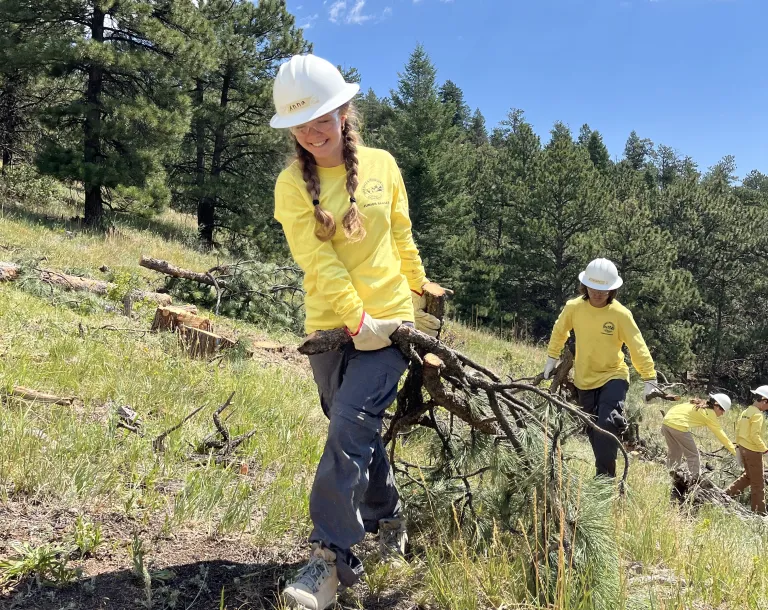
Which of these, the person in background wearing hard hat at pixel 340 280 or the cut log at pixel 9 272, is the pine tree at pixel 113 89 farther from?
the person in background wearing hard hat at pixel 340 280

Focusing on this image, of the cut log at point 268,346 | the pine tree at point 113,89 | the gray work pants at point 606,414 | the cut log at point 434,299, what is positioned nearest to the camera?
the cut log at point 434,299

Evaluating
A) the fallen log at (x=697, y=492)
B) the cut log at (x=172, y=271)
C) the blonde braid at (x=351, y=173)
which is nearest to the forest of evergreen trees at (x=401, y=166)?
the cut log at (x=172, y=271)

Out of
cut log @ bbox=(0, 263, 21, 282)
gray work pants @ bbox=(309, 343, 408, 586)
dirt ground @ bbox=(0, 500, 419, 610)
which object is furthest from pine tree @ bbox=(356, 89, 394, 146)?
cut log @ bbox=(0, 263, 21, 282)

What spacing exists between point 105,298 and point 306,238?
17.7 feet

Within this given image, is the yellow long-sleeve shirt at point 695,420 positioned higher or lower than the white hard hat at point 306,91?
lower

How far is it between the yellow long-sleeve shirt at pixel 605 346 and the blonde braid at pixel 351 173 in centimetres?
328

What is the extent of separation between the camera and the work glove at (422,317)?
8.62 ft

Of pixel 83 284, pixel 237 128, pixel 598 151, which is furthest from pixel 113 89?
pixel 598 151

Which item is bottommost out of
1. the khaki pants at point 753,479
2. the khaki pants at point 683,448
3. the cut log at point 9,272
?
the khaki pants at point 753,479

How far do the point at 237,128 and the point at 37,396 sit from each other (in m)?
→ 16.8

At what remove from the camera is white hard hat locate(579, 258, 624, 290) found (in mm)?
4801

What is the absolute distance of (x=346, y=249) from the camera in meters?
2.18

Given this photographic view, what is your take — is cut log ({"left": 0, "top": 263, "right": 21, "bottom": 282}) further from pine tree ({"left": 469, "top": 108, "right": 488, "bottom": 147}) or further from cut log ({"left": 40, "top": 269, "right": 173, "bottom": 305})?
pine tree ({"left": 469, "top": 108, "right": 488, "bottom": 147})

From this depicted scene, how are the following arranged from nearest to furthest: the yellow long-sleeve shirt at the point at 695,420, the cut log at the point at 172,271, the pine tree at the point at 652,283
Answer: the yellow long-sleeve shirt at the point at 695,420
the cut log at the point at 172,271
the pine tree at the point at 652,283
